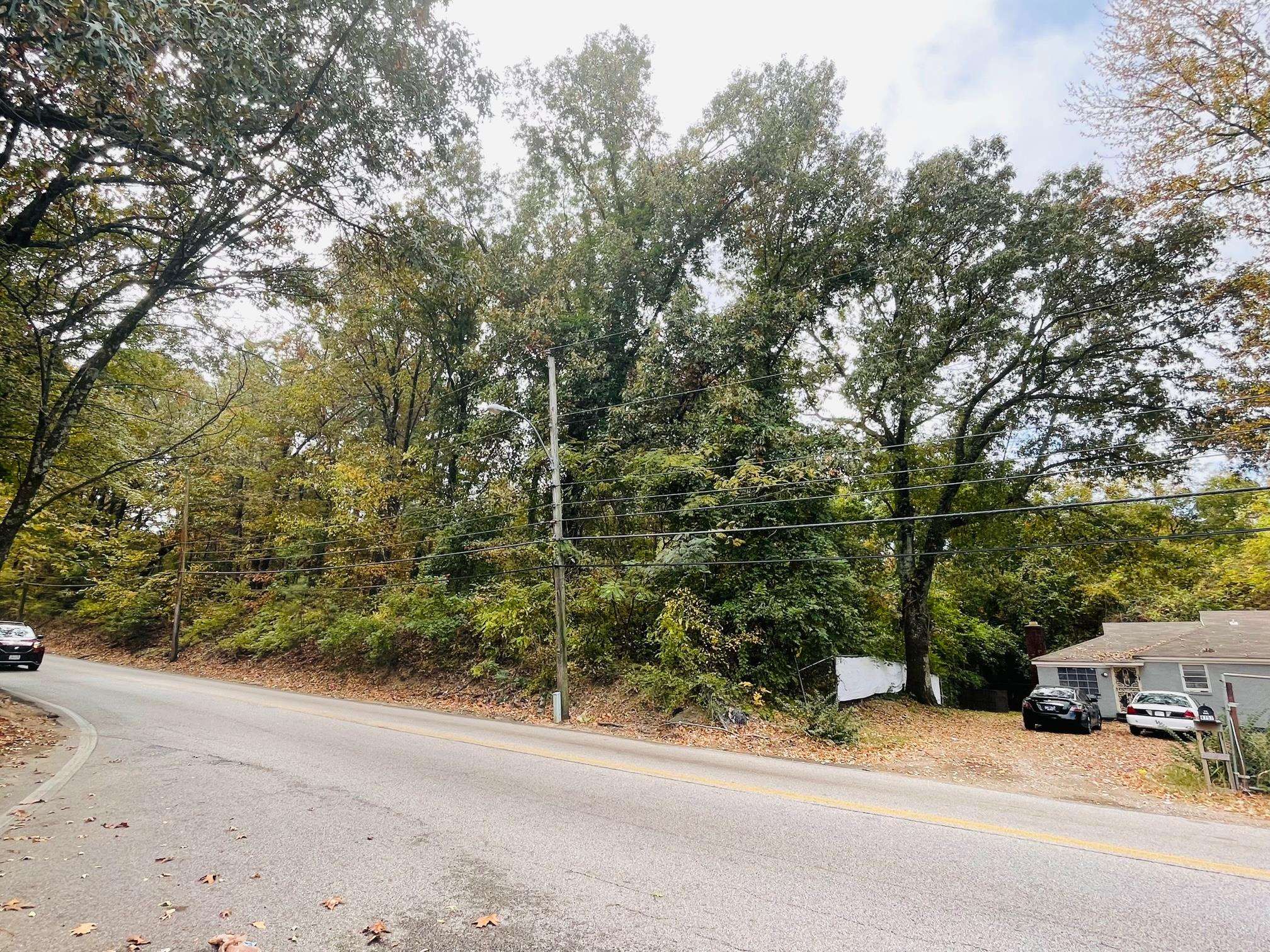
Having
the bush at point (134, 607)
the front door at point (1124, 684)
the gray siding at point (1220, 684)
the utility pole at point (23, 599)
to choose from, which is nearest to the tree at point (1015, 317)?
the gray siding at point (1220, 684)

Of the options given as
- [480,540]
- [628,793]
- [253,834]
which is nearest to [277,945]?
[253,834]

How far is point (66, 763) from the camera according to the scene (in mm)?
7297

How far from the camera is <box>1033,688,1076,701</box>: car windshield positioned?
17.0m

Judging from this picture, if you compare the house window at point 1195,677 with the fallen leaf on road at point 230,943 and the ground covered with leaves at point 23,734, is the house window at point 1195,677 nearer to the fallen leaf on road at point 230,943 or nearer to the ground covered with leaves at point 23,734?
the fallen leaf on road at point 230,943

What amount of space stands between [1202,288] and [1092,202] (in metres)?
3.24

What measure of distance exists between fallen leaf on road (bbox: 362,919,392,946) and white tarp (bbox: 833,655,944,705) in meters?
13.2

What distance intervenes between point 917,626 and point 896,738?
7.62 m

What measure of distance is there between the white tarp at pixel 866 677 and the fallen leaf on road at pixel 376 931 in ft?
43.3

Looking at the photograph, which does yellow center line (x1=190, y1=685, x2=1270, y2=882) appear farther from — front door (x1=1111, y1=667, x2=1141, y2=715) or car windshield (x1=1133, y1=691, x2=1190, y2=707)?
front door (x1=1111, y1=667, x2=1141, y2=715)

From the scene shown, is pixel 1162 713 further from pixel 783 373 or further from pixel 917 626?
pixel 783 373

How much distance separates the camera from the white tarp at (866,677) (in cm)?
1513

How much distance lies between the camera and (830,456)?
13.9 m

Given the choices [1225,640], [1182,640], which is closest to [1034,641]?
[1182,640]

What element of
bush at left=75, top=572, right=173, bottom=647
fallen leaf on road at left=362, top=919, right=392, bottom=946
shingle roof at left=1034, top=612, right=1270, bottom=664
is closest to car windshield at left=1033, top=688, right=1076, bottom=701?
shingle roof at left=1034, top=612, right=1270, bottom=664
